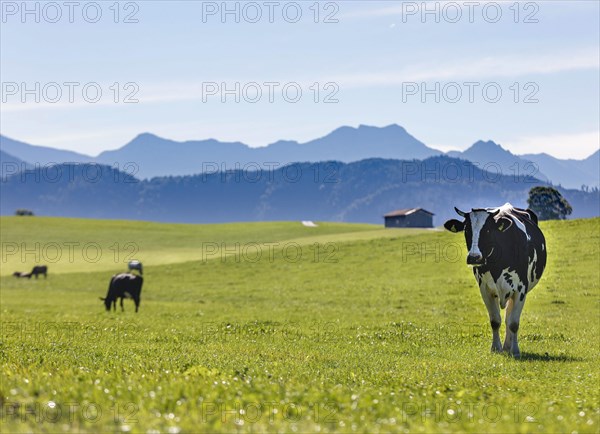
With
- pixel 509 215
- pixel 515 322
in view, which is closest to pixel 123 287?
pixel 509 215

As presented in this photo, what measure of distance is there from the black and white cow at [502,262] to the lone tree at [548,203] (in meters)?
129

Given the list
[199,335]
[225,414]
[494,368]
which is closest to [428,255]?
[199,335]

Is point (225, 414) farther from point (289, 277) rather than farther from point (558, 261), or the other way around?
point (289, 277)

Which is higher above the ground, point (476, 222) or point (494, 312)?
point (476, 222)

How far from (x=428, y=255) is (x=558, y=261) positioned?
13.9 metres

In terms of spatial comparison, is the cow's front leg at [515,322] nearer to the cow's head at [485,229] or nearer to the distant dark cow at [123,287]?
the cow's head at [485,229]

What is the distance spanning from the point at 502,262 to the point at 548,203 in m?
131

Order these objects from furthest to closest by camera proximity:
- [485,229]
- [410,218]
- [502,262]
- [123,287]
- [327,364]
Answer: [410,218] → [123,287] → [502,262] → [485,229] → [327,364]

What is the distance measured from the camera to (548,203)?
141875mm

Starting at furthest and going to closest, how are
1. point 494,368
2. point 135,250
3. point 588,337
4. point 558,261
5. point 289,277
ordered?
point 135,250 < point 289,277 < point 558,261 < point 588,337 < point 494,368

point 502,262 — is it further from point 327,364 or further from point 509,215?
point 327,364

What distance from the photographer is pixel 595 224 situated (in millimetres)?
63219

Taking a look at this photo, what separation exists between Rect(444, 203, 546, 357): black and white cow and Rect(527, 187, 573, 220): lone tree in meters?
129

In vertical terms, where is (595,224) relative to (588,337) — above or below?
above
